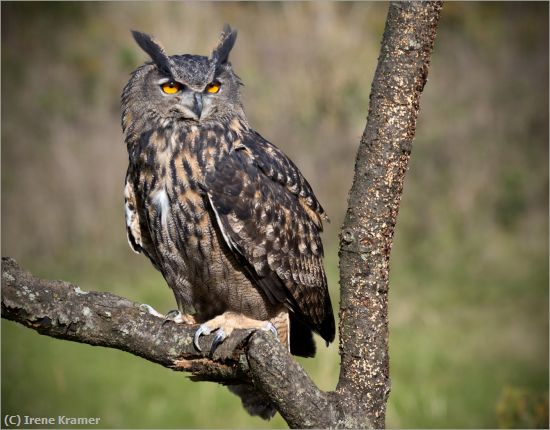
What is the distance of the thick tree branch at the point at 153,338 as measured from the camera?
2109 mm

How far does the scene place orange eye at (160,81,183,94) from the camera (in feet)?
8.93

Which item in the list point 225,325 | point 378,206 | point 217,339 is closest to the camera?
point 378,206

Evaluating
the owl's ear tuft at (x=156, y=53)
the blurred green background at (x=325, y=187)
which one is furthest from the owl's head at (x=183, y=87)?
the blurred green background at (x=325, y=187)

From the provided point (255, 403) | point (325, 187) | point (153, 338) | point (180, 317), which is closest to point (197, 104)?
point (180, 317)

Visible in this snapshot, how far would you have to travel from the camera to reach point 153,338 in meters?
2.30

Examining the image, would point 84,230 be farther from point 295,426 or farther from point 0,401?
point 295,426

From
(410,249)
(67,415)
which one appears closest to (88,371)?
(67,415)

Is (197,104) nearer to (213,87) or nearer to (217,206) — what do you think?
(213,87)

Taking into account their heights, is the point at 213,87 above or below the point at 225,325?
above

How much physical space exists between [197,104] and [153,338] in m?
0.84

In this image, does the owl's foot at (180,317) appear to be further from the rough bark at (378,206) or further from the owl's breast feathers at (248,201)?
the rough bark at (378,206)

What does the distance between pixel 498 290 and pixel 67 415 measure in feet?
10.0

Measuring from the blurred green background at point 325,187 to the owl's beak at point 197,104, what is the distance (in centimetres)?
171

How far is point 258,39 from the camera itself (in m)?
7.95
